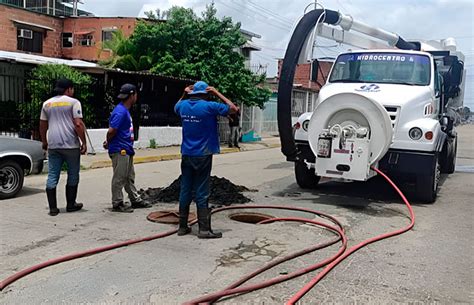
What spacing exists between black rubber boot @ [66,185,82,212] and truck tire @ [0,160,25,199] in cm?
144

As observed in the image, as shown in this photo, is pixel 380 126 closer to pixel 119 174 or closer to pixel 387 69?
pixel 387 69

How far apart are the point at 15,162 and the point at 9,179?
0.95 ft

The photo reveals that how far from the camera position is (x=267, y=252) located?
17.5ft

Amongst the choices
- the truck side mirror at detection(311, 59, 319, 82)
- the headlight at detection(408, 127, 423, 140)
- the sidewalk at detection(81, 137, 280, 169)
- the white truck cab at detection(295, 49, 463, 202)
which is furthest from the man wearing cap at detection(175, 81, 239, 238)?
the sidewalk at detection(81, 137, 280, 169)

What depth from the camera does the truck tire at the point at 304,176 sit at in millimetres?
→ 9164

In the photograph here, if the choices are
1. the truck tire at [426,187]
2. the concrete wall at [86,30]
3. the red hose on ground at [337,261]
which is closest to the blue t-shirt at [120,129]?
the red hose on ground at [337,261]

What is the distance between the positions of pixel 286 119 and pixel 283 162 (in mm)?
6659

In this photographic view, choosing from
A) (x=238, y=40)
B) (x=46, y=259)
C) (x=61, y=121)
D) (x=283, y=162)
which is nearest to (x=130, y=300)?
(x=46, y=259)

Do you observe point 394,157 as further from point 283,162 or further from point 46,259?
point 283,162

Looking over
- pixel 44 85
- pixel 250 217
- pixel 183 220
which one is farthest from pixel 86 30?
pixel 183 220

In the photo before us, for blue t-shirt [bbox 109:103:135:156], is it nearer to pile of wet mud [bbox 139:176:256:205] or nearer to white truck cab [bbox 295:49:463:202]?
pile of wet mud [bbox 139:176:256:205]

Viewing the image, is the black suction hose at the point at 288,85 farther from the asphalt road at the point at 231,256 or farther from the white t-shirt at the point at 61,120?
the white t-shirt at the point at 61,120

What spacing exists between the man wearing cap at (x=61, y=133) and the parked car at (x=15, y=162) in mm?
1244

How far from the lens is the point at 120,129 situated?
7.02 metres
